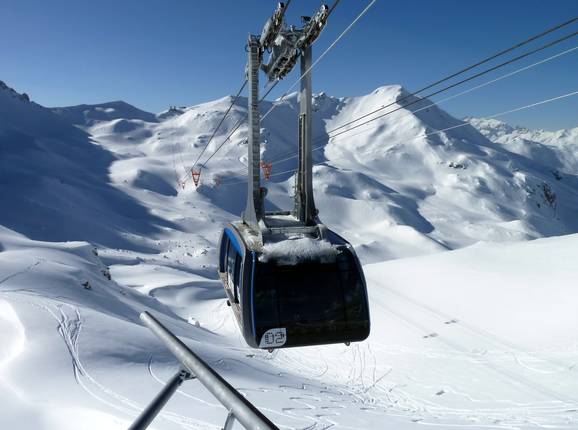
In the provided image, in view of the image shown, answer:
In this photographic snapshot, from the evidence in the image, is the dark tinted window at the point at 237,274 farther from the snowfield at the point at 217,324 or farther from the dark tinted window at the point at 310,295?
the snowfield at the point at 217,324

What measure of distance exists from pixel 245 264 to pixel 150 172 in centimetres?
7989

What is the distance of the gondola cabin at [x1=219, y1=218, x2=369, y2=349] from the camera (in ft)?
18.3

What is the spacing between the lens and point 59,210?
5503 centimetres

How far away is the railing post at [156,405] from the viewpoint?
4.75 feet

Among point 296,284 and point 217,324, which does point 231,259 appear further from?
point 217,324

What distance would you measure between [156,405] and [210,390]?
0.27 meters

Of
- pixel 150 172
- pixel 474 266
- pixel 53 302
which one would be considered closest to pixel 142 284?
pixel 53 302

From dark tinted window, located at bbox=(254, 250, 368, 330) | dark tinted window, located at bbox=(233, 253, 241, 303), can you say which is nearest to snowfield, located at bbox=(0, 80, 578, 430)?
dark tinted window, located at bbox=(233, 253, 241, 303)

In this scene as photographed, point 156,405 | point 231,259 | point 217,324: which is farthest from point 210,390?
point 217,324

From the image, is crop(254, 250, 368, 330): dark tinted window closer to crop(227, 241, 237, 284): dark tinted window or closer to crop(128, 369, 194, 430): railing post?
crop(227, 241, 237, 284): dark tinted window

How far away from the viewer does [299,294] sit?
5742 mm

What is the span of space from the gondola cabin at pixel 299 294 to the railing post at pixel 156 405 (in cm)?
375

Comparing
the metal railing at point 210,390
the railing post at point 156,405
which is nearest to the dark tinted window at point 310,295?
the metal railing at point 210,390

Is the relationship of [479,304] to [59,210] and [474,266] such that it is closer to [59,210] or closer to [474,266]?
[474,266]
